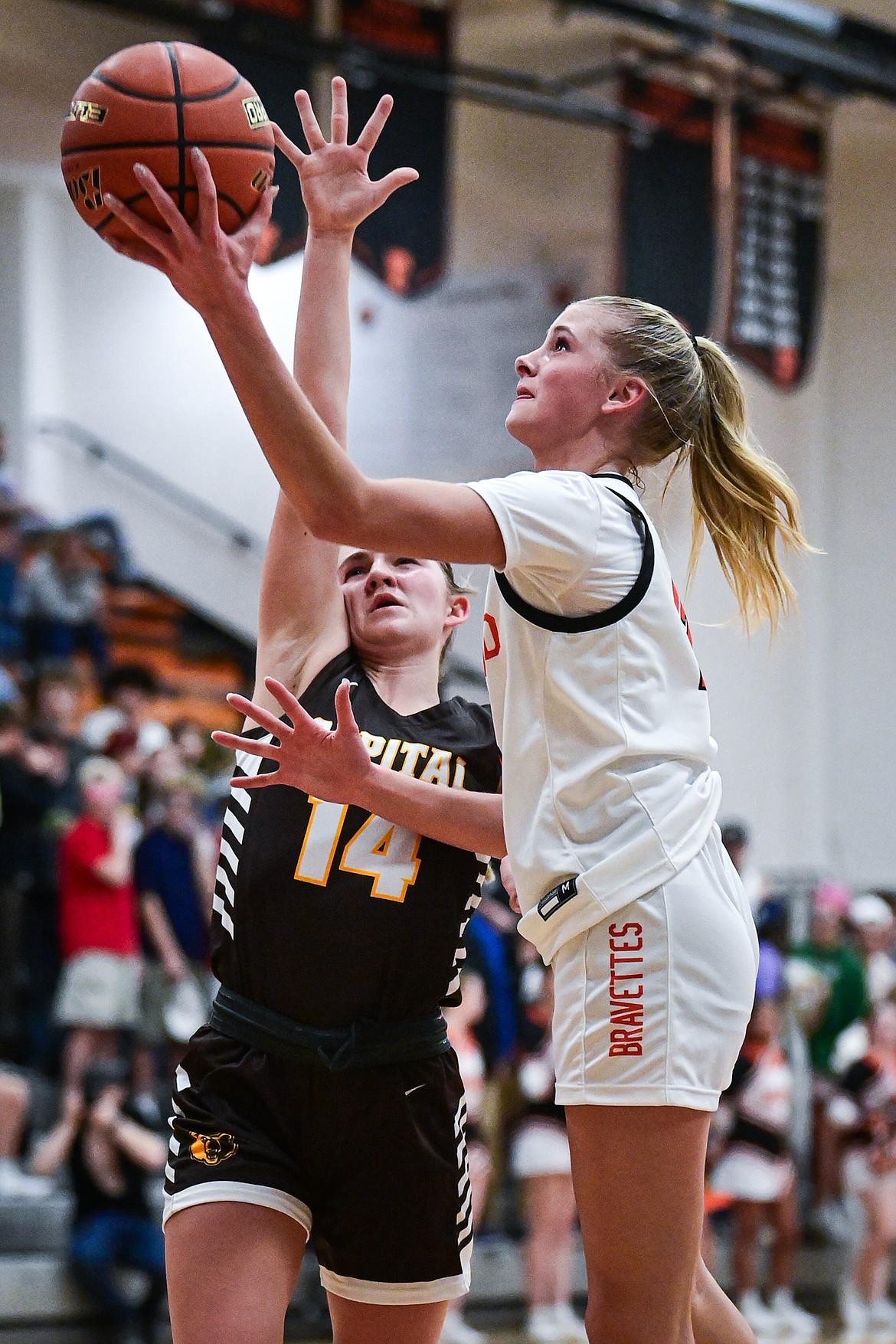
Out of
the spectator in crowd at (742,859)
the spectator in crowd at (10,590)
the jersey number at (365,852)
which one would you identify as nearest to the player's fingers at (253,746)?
the jersey number at (365,852)

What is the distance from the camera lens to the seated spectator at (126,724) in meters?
8.12

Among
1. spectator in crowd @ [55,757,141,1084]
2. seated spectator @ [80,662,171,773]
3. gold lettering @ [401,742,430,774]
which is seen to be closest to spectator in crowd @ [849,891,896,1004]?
seated spectator @ [80,662,171,773]

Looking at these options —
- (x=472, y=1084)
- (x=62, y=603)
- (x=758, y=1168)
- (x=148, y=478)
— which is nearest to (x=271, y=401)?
(x=472, y=1084)

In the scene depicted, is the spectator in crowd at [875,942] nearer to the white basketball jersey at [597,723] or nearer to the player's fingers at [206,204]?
the white basketball jersey at [597,723]

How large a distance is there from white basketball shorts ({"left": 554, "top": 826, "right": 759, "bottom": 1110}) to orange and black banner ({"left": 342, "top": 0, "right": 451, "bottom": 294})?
6222mm

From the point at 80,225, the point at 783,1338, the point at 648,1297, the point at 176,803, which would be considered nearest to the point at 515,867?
Answer: the point at 648,1297

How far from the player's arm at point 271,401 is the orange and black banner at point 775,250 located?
328 inches

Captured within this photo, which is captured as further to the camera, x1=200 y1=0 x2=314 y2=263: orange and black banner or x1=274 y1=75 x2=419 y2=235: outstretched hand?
x1=200 y1=0 x2=314 y2=263: orange and black banner

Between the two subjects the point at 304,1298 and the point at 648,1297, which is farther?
the point at 304,1298

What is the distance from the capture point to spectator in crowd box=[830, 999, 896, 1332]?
9.10 m

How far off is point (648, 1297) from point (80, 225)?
11.0 m

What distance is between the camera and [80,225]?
12.2 m

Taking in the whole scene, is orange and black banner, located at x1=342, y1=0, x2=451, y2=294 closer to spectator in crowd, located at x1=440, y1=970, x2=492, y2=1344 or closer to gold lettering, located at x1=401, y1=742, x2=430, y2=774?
spectator in crowd, located at x1=440, y1=970, x2=492, y2=1344

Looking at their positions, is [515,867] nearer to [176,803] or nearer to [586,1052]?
[586,1052]
